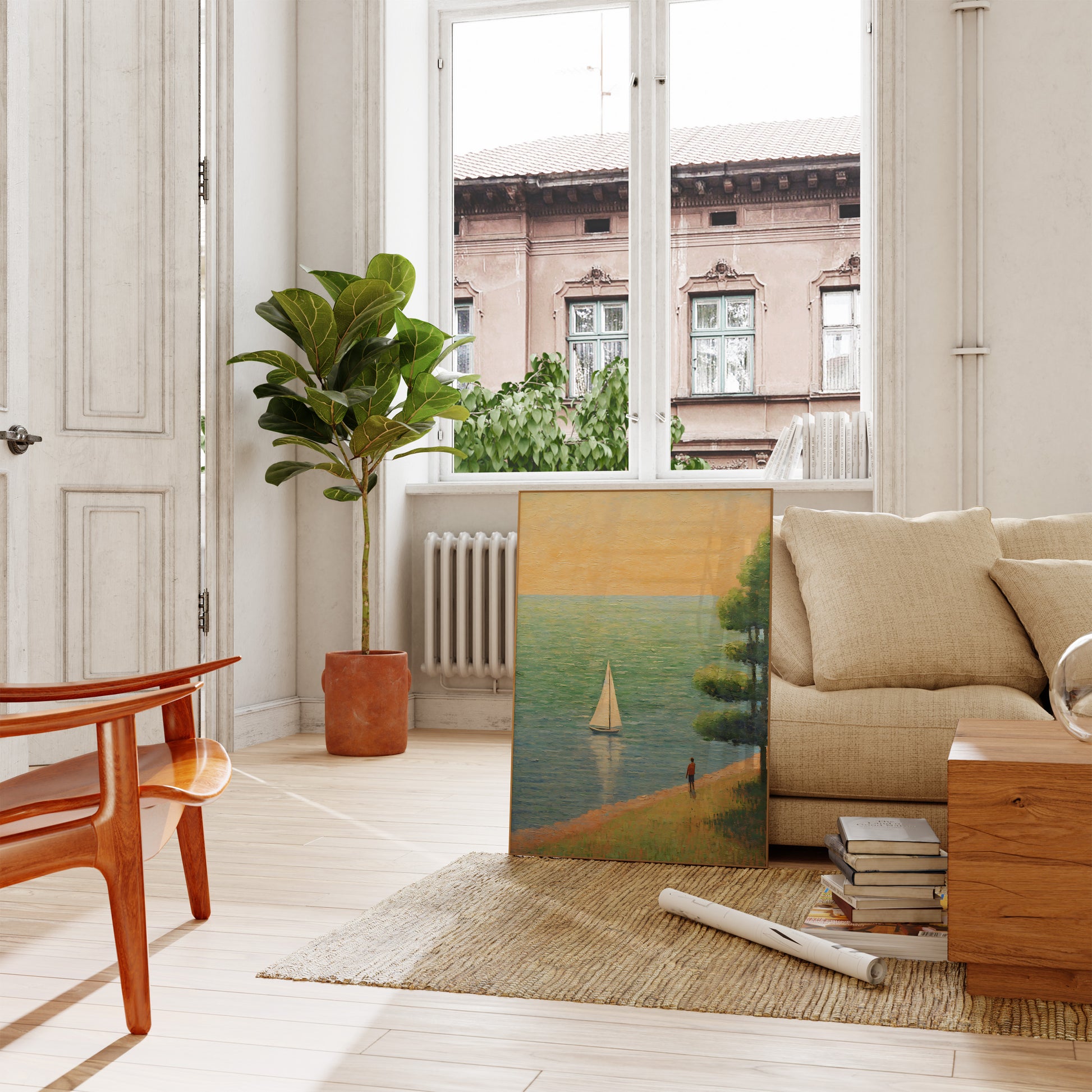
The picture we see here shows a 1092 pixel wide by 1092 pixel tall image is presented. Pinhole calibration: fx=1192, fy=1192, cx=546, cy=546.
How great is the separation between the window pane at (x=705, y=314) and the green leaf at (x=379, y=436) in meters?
1.39

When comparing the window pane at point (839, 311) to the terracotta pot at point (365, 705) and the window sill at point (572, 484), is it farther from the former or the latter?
the terracotta pot at point (365, 705)

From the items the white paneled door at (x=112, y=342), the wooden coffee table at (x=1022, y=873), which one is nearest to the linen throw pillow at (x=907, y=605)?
the wooden coffee table at (x=1022, y=873)

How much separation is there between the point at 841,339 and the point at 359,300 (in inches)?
76.8

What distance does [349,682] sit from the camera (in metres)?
4.23

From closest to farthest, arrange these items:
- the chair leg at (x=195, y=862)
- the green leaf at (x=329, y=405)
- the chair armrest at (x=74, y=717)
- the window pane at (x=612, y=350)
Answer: the chair armrest at (x=74, y=717) < the chair leg at (x=195, y=862) < the green leaf at (x=329, y=405) < the window pane at (x=612, y=350)

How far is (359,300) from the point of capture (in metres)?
4.05

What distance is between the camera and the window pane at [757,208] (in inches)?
189

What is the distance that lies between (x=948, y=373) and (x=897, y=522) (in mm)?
1395

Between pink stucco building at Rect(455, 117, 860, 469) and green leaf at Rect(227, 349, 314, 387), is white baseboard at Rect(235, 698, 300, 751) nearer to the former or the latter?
green leaf at Rect(227, 349, 314, 387)

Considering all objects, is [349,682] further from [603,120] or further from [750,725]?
[603,120]

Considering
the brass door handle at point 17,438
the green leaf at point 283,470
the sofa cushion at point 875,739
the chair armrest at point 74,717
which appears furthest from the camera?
the green leaf at point 283,470

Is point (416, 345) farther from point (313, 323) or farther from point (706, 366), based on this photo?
point (706, 366)

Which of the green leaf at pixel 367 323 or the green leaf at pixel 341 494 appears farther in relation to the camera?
the green leaf at pixel 341 494

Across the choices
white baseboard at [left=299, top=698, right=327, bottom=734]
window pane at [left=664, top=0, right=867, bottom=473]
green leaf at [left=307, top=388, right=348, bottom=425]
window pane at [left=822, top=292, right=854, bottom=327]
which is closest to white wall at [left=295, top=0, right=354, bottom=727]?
white baseboard at [left=299, top=698, right=327, bottom=734]
